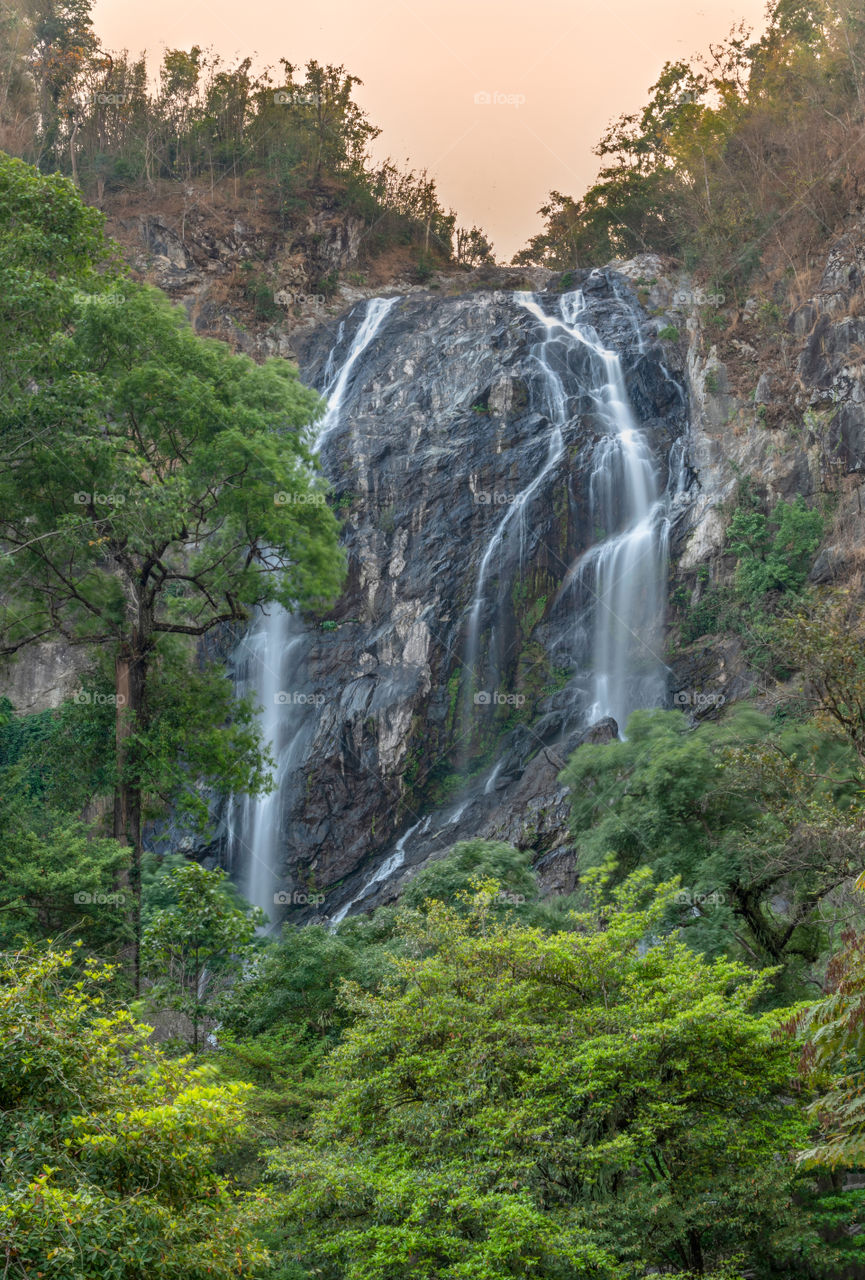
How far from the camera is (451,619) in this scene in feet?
111

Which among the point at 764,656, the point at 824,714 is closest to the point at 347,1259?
the point at 824,714

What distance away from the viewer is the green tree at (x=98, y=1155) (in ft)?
17.9

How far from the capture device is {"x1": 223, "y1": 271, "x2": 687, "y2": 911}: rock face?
102ft

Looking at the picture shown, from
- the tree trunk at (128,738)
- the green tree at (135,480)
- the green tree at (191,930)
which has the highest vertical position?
the green tree at (135,480)

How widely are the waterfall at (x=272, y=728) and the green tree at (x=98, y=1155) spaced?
73.0 feet

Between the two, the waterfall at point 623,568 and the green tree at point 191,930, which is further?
the waterfall at point 623,568

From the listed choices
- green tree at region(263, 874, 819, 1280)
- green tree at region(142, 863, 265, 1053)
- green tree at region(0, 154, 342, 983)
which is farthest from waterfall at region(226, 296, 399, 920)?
green tree at region(263, 874, 819, 1280)

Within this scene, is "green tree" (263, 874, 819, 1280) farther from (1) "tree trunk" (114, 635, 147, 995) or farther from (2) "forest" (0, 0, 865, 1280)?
(1) "tree trunk" (114, 635, 147, 995)

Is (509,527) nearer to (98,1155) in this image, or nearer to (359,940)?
(359,940)

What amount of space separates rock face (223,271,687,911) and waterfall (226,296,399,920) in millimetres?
131

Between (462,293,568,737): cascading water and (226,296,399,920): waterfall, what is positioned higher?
(462,293,568,737): cascading water

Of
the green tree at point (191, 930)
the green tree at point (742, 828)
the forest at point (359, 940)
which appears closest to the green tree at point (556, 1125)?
the forest at point (359, 940)

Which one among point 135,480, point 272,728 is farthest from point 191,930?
point 272,728

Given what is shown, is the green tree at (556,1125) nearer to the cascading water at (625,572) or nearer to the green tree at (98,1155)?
the green tree at (98,1155)
